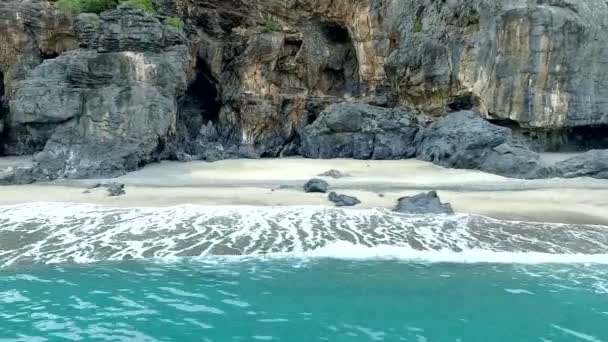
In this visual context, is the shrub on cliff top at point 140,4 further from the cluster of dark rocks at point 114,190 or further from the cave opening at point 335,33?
the cave opening at point 335,33

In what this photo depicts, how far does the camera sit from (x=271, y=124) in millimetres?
30422

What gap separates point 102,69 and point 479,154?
642 inches

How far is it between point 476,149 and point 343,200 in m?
10.1

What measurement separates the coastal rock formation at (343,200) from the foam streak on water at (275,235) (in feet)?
2.56

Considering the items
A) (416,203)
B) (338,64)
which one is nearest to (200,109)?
(338,64)

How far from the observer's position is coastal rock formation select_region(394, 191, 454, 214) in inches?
509

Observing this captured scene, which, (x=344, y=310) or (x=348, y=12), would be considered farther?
(x=348, y=12)

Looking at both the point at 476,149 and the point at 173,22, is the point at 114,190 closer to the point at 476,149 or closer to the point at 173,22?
the point at 173,22

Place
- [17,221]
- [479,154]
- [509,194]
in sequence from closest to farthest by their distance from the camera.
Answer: [17,221], [509,194], [479,154]

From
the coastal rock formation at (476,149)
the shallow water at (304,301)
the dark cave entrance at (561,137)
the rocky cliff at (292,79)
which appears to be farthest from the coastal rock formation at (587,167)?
the shallow water at (304,301)

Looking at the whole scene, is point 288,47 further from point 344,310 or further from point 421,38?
point 344,310

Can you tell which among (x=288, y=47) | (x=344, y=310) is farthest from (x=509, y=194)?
(x=288, y=47)

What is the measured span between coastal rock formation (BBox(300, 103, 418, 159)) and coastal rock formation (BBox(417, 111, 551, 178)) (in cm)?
191

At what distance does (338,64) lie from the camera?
113ft
